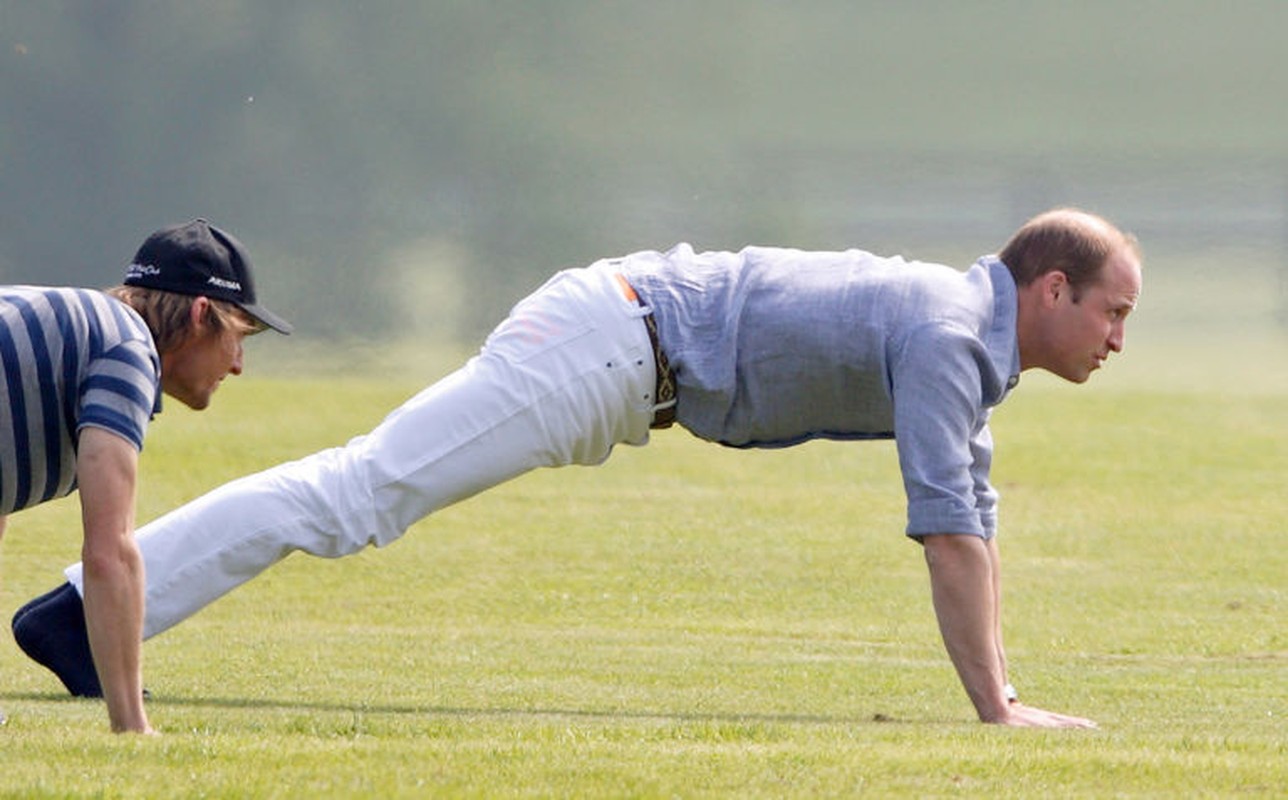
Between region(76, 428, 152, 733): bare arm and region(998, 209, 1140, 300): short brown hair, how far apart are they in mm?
2399

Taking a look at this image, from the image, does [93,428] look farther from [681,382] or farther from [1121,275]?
[1121,275]

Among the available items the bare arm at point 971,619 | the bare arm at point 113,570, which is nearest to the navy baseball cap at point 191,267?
the bare arm at point 113,570

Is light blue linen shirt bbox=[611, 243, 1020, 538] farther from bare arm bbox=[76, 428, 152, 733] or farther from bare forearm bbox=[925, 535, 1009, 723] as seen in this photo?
bare arm bbox=[76, 428, 152, 733]

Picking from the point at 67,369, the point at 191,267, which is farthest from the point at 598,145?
the point at 67,369

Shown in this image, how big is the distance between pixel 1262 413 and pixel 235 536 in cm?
1193

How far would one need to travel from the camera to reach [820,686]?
265 inches

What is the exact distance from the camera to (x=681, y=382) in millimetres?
5621

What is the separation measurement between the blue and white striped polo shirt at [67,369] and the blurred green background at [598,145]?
11457mm

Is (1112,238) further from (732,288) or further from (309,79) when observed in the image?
(309,79)

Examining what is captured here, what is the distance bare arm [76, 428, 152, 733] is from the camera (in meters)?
4.32

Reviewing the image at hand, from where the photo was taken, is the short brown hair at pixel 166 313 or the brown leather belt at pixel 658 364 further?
the brown leather belt at pixel 658 364

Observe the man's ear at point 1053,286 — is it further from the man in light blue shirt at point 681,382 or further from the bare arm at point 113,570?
the bare arm at point 113,570

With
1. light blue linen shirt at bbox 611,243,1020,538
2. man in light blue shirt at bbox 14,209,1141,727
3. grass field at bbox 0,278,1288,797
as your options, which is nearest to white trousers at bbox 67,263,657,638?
man in light blue shirt at bbox 14,209,1141,727

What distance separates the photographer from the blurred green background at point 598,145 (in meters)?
16.0
